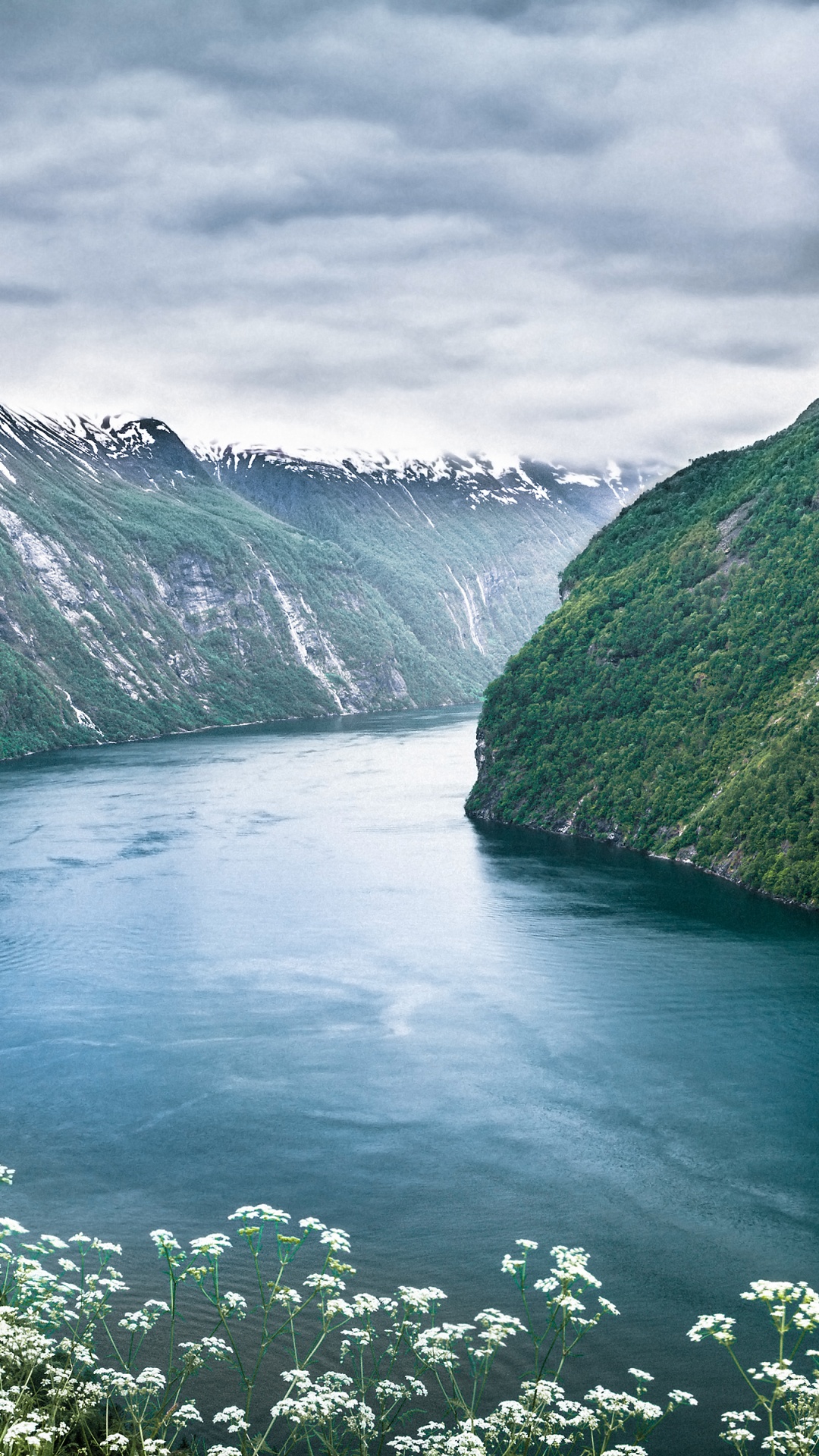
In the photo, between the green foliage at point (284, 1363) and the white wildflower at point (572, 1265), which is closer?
the white wildflower at point (572, 1265)

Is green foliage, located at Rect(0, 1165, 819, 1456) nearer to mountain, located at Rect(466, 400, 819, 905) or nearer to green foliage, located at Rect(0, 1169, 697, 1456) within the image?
green foliage, located at Rect(0, 1169, 697, 1456)

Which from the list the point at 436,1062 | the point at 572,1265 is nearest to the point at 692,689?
the point at 436,1062

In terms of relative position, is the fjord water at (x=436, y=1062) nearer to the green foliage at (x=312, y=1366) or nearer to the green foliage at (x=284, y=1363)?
the green foliage at (x=312, y=1366)

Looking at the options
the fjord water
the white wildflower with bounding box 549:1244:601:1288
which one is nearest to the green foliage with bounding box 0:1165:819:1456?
the white wildflower with bounding box 549:1244:601:1288

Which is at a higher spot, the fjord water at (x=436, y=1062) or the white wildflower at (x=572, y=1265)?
the white wildflower at (x=572, y=1265)

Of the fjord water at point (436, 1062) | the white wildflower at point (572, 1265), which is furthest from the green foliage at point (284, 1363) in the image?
the fjord water at point (436, 1062)

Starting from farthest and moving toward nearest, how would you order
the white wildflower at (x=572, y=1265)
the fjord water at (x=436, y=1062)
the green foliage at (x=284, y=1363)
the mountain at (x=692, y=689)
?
the mountain at (x=692, y=689) → the fjord water at (x=436, y=1062) → the green foliage at (x=284, y=1363) → the white wildflower at (x=572, y=1265)
